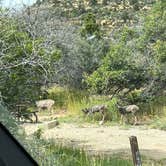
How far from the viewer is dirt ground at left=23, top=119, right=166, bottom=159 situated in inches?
377

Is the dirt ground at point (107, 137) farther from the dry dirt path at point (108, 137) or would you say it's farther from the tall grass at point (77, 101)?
the tall grass at point (77, 101)

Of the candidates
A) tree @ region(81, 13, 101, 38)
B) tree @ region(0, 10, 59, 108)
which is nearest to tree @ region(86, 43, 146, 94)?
tree @ region(81, 13, 101, 38)

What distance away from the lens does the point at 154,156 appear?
8.93m

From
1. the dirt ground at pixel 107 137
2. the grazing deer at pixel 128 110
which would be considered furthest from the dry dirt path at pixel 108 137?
the grazing deer at pixel 128 110

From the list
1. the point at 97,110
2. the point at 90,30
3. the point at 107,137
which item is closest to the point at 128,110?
the point at 97,110

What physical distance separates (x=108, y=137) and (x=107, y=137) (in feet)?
0.08

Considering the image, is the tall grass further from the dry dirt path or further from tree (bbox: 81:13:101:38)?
tree (bbox: 81:13:101:38)

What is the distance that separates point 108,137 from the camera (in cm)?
1116

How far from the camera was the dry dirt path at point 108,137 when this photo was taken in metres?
9.60

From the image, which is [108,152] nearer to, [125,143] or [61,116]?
[125,143]

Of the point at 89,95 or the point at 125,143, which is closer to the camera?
the point at 125,143

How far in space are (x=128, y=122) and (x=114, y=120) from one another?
41 centimetres

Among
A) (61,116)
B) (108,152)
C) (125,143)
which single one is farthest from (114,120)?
(108,152)

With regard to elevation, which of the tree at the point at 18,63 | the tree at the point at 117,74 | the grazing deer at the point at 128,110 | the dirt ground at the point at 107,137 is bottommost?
the dirt ground at the point at 107,137
